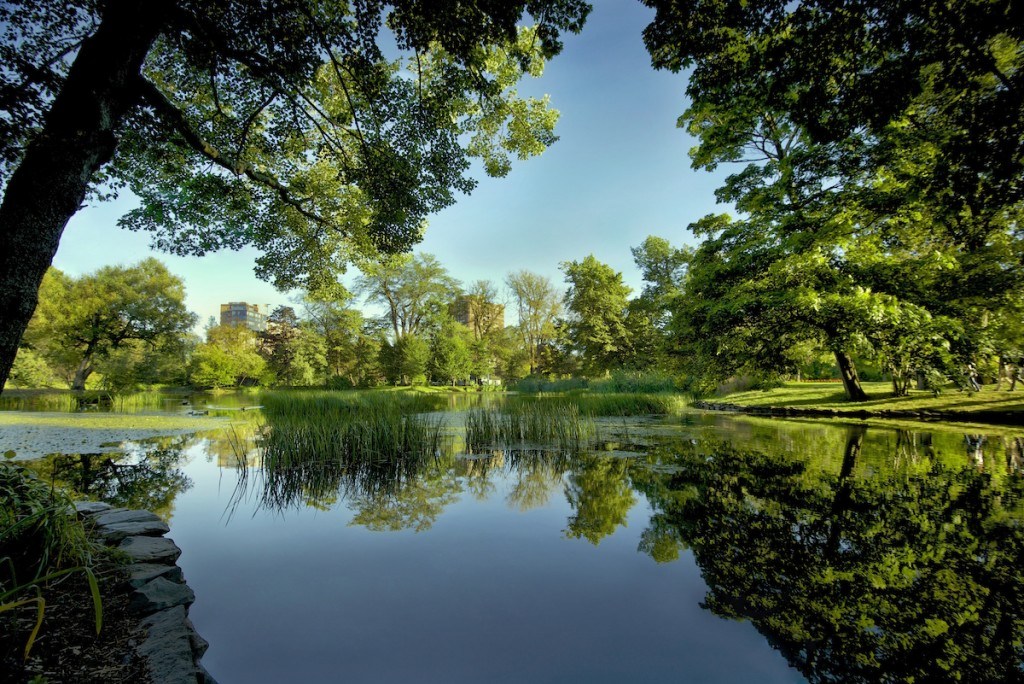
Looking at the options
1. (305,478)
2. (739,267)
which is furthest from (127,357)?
(739,267)

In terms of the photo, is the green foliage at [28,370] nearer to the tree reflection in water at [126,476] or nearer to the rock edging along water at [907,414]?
the tree reflection in water at [126,476]

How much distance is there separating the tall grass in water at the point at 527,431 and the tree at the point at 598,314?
17.3 metres

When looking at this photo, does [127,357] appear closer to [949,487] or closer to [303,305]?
[303,305]

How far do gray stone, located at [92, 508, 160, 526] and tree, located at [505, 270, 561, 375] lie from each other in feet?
96.6

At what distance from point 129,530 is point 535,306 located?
100ft

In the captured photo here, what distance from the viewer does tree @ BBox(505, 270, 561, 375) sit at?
32531 mm

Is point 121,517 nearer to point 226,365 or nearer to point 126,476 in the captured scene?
point 126,476

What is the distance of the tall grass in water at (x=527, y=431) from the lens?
686cm

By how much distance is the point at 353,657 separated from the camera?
173 centimetres

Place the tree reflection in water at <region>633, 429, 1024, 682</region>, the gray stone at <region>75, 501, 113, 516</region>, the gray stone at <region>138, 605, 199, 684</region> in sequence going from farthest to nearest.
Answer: the gray stone at <region>75, 501, 113, 516</region>, the tree reflection in water at <region>633, 429, 1024, 682</region>, the gray stone at <region>138, 605, 199, 684</region>

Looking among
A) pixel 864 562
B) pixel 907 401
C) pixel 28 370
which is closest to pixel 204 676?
pixel 864 562

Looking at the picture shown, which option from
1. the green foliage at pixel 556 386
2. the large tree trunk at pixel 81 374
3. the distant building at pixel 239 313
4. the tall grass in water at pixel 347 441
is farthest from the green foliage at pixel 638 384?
the distant building at pixel 239 313

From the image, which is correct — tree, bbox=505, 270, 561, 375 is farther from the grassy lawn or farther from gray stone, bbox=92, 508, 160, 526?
gray stone, bbox=92, 508, 160, 526

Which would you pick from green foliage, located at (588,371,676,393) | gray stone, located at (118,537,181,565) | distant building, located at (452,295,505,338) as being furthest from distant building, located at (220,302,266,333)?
gray stone, located at (118,537,181,565)
